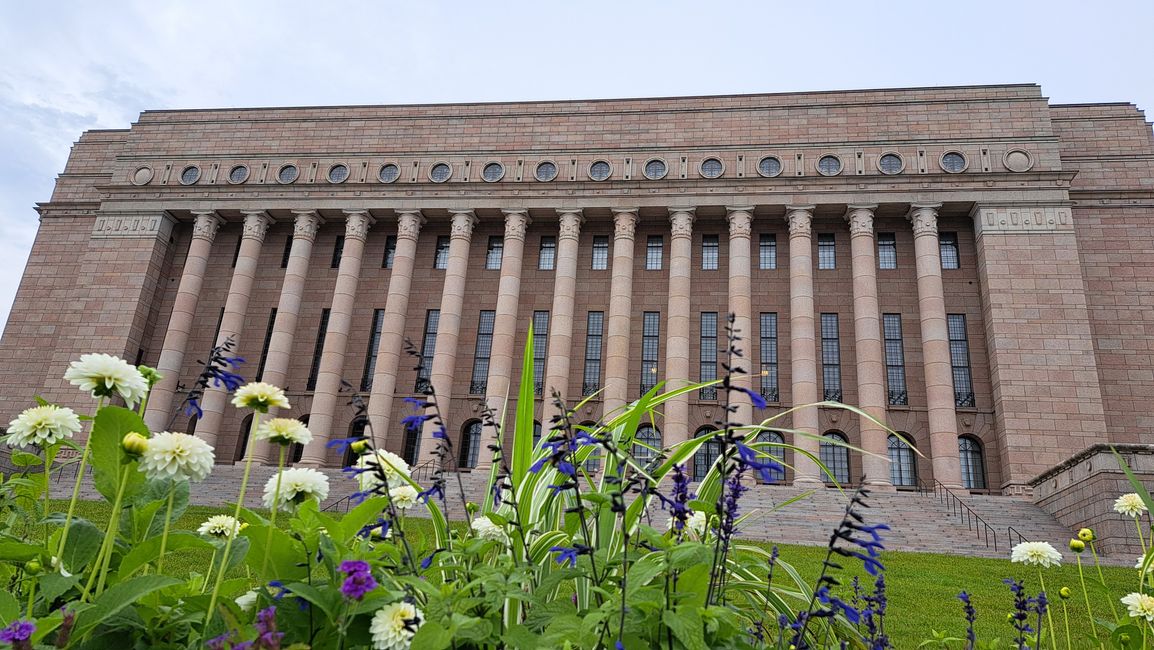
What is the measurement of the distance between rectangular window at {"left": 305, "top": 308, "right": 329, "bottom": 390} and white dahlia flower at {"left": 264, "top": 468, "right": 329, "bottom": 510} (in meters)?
39.3

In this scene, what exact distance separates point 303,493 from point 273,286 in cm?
4296

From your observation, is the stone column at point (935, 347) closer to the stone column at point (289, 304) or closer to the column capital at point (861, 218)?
the column capital at point (861, 218)

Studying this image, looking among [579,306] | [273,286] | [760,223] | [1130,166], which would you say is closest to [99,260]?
[273,286]

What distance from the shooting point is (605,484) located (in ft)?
13.9

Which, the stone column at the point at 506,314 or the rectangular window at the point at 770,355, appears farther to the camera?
the rectangular window at the point at 770,355

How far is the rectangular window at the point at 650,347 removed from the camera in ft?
132

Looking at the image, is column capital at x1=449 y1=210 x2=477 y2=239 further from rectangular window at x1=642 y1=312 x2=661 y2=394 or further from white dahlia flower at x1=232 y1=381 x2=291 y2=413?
white dahlia flower at x1=232 y1=381 x2=291 y2=413

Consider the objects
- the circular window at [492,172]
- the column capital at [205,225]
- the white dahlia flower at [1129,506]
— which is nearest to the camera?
the white dahlia flower at [1129,506]

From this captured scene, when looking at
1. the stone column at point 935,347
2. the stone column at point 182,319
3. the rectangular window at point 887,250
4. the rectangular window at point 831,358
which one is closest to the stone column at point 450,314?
the stone column at point 182,319

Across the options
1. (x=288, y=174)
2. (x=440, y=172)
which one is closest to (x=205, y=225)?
(x=288, y=174)

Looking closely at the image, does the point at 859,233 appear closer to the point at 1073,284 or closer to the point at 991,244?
the point at 991,244

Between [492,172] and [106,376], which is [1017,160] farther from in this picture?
[106,376]

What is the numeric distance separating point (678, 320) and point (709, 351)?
10.6 feet

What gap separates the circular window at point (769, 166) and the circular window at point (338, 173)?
2273 centimetres
